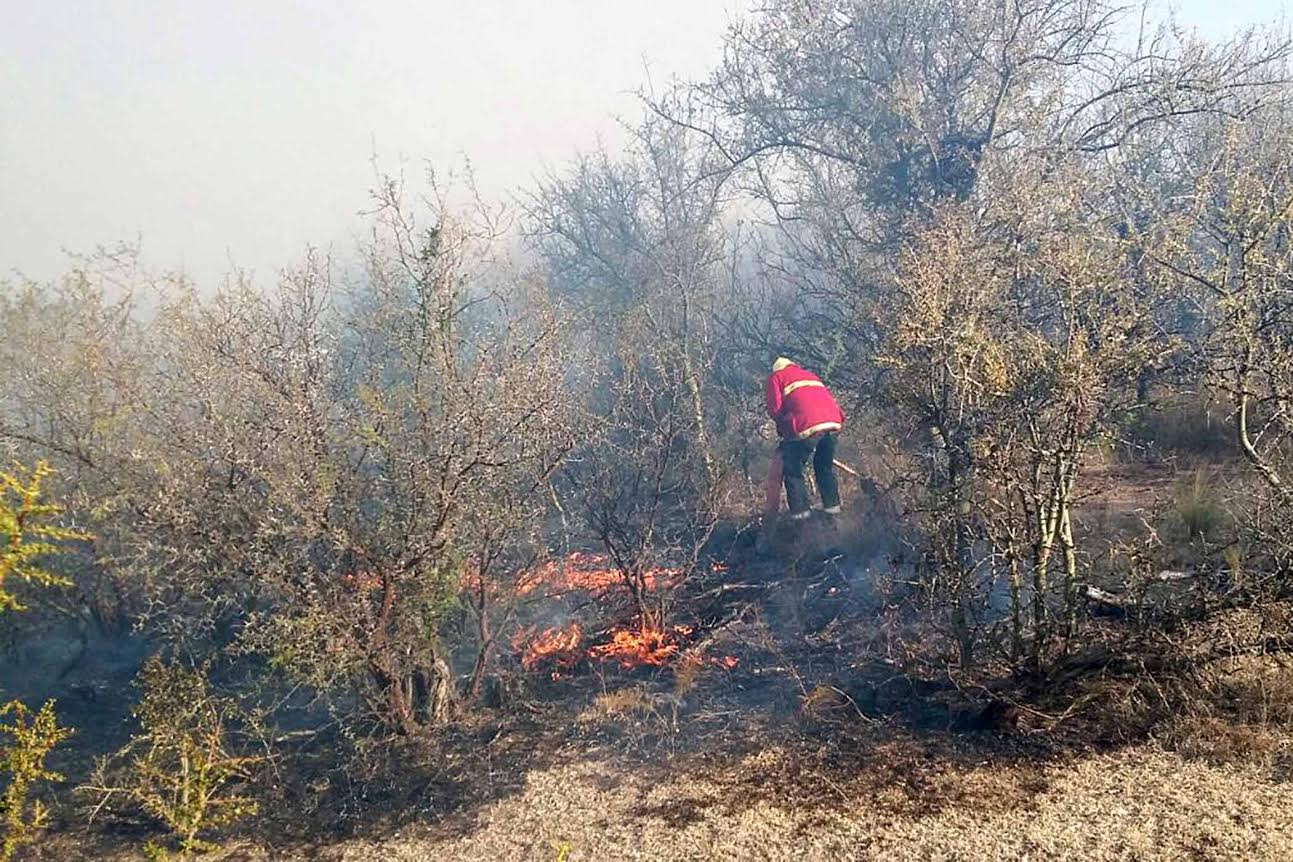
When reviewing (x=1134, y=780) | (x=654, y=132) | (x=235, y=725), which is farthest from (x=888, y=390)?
(x=654, y=132)

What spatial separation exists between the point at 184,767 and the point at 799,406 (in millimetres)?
5609

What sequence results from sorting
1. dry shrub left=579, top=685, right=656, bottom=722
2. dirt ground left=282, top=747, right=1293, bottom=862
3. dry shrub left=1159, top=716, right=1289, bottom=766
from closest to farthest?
dirt ground left=282, top=747, right=1293, bottom=862 → dry shrub left=1159, top=716, right=1289, bottom=766 → dry shrub left=579, top=685, right=656, bottom=722

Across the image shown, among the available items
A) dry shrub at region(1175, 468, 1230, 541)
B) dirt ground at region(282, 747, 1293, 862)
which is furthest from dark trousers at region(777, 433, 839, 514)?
dirt ground at region(282, 747, 1293, 862)

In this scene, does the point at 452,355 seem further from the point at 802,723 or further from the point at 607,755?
the point at 802,723

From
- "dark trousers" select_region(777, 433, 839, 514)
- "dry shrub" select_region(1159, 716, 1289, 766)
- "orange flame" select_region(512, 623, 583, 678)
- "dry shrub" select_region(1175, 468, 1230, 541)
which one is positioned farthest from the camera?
"dark trousers" select_region(777, 433, 839, 514)

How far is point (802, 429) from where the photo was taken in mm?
8047

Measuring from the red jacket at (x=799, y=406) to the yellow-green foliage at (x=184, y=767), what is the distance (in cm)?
504

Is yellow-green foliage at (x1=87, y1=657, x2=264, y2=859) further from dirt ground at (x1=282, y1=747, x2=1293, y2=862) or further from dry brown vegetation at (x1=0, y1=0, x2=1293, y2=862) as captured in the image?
dirt ground at (x1=282, y1=747, x2=1293, y2=862)

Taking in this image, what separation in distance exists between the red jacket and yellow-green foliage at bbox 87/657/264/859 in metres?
5.04

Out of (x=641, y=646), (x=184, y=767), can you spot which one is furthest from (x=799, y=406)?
(x=184, y=767)

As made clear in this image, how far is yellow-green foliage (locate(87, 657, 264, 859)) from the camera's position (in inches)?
160

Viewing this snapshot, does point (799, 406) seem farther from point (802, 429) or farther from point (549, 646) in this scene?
point (549, 646)

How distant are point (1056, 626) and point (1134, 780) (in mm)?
800

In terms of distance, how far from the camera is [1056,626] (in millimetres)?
→ 4543
